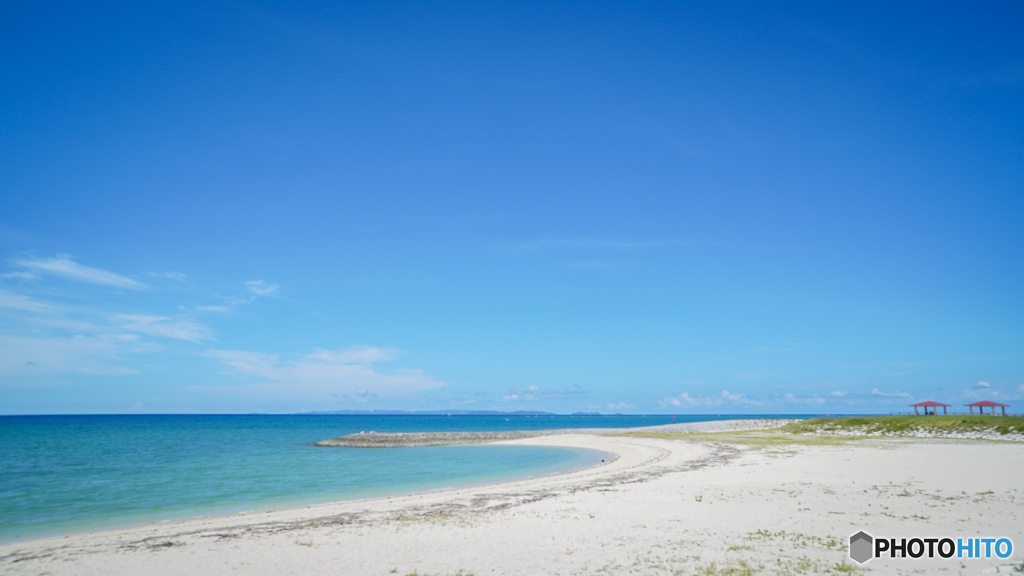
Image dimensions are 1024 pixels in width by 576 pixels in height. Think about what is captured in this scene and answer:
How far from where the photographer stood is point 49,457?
5191 centimetres

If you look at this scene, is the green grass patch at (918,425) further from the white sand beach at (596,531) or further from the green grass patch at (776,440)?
the white sand beach at (596,531)

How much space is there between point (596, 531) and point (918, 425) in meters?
60.6

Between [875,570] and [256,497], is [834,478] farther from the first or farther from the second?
[256,497]

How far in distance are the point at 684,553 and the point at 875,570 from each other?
4.13 meters

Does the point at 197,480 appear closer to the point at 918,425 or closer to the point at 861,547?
the point at 861,547

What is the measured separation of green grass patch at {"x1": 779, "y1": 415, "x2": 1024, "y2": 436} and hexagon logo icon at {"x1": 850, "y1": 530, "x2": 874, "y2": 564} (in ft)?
163

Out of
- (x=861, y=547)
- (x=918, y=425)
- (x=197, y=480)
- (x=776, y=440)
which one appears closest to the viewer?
(x=861, y=547)

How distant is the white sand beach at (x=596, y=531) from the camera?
1259cm

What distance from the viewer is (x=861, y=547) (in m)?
13.1

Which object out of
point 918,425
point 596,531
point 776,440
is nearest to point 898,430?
point 918,425

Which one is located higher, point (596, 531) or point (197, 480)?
point (596, 531)

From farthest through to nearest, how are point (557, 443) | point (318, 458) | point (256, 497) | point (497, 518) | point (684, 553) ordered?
point (557, 443)
point (318, 458)
point (256, 497)
point (497, 518)
point (684, 553)

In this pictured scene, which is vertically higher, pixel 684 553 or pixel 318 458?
pixel 684 553

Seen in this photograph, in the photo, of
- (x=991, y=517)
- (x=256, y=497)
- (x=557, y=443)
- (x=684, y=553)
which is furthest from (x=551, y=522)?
(x=557, y=443)
